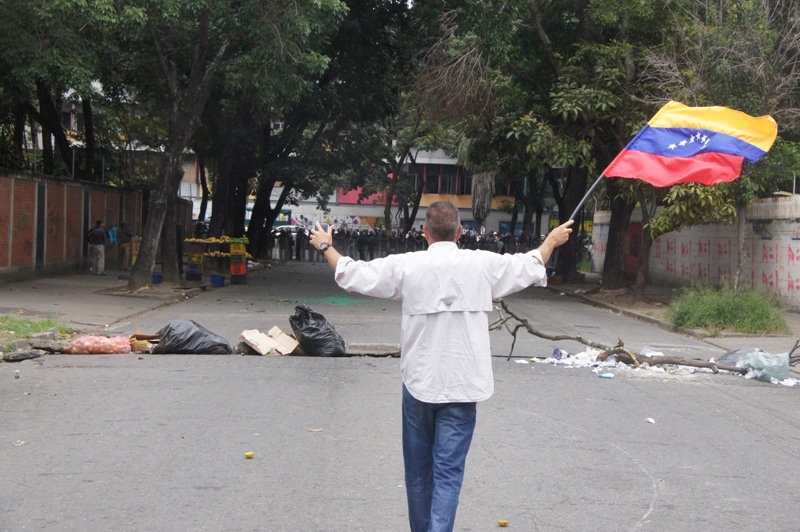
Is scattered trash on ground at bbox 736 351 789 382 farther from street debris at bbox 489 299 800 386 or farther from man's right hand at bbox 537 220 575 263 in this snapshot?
man's right hand at bbox 537 220 575 263

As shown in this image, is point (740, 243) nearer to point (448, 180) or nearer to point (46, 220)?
point (46, 220)

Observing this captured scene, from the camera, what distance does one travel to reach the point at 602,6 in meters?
20.8

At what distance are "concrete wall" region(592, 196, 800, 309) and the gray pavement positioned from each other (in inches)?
426

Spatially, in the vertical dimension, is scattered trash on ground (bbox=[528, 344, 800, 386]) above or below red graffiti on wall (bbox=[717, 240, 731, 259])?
below

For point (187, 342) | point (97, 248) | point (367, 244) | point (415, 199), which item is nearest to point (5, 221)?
point (97, 248)

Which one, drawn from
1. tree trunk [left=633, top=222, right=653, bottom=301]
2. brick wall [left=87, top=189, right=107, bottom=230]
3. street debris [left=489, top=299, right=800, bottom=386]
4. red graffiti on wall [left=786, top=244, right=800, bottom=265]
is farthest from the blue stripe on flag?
brick wall [left=87, top=189, right=107, bottom=230]

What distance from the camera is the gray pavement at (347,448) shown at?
5.31 metres

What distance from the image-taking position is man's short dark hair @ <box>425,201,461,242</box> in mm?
4320

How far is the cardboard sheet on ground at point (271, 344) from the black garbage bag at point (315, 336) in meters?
0.13

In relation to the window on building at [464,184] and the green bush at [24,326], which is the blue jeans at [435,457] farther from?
the window on building at [464,184]

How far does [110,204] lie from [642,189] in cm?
1801

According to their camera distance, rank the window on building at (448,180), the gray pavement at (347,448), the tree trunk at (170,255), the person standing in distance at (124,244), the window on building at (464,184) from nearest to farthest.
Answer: the gray pavement at (347,448) → the tree trunk at (170,255) → the person standing in distance at (124,244) → the window on building at (464,184) → the window on building at (448,180)

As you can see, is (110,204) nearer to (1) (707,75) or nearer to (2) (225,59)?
(2) (225,59)

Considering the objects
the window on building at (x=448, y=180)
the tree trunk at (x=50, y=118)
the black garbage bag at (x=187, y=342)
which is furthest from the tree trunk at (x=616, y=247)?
the window on building at (x=448, y=180)
